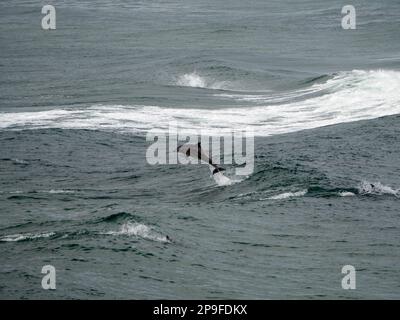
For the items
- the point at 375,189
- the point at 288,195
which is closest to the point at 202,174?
the point at 288,195

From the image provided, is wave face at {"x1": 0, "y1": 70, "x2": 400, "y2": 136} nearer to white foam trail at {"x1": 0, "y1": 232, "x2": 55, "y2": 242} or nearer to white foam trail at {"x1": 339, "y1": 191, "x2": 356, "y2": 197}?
white foam trail at {"x1": 339, "y1": 191, "x2": 356, "y2": 197}

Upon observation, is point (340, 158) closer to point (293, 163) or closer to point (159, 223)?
point (293, 163)

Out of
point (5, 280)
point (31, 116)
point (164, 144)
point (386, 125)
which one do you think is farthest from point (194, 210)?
point (31, 116)

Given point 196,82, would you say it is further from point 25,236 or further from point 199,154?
point 199,154

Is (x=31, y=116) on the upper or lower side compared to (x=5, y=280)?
upper

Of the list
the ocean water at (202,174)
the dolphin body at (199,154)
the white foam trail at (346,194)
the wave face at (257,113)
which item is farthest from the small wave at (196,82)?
the white foam trail at (346,194)

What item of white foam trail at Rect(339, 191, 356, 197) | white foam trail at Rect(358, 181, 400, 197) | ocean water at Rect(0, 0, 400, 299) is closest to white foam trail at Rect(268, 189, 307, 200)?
ocean water at Rect(0, 0, 400, 299)
